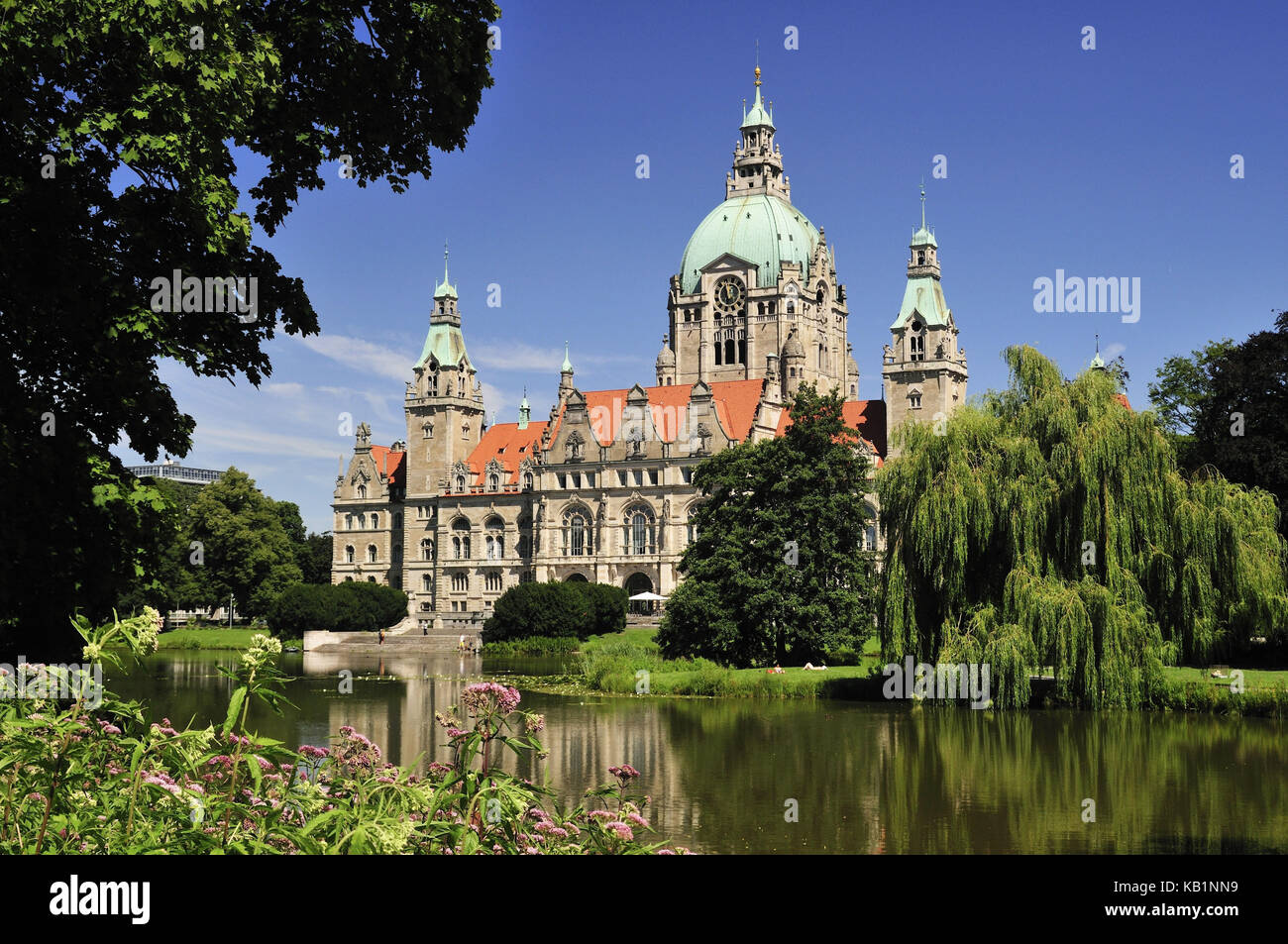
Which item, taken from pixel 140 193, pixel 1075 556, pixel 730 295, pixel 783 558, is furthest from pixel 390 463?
pixel 140 193

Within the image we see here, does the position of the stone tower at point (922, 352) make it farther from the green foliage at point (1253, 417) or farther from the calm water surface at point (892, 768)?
the calm water surface at point (892, 768)

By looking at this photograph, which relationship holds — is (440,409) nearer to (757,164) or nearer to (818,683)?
(757,164)

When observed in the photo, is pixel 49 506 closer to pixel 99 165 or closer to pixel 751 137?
pixel 99 165

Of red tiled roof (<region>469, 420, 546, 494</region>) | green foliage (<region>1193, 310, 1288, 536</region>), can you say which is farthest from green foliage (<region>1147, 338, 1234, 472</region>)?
red tiled roof (<region>469, 420, 546, 494</region>)

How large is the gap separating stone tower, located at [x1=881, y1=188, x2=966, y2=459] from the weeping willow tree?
1939 inches

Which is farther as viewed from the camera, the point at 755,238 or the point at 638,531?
the point at 755,238

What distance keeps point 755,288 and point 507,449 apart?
79.6ft

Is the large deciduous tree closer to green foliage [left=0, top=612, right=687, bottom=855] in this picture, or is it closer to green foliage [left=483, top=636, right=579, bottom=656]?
green foliage [left=0, top=612, right=687, bottom=855]

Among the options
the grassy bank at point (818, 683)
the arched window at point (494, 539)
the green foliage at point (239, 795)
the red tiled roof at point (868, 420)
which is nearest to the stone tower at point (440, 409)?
the arched window at point (494, 539)

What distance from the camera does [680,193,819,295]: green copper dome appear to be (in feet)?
346

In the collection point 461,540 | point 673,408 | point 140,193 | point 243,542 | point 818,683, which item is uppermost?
point 673,408

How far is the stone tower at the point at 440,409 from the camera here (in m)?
101

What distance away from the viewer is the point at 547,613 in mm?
67688
